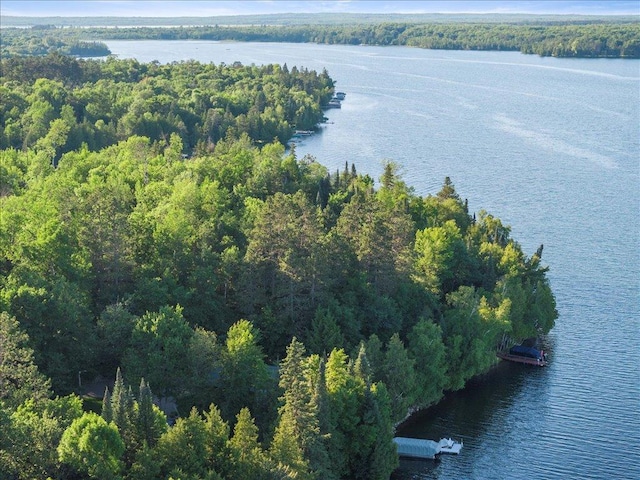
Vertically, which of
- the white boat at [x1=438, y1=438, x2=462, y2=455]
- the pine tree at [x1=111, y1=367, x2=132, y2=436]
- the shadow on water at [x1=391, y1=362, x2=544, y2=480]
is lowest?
the shadow on water at [x1=391, y1=362, x2=544, y2=480]

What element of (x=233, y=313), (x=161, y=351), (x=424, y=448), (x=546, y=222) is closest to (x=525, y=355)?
(x=424, y=448)

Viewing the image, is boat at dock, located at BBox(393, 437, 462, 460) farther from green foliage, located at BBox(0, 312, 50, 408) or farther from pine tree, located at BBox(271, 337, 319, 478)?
green foliage, located at BBox(0, 312, 50, 408)

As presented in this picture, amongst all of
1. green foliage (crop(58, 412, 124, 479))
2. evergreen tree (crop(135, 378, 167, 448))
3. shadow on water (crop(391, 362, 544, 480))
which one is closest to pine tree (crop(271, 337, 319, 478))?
evergreen tree (crop(135, 378, 167, 448))

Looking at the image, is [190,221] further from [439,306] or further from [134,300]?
[439,306]

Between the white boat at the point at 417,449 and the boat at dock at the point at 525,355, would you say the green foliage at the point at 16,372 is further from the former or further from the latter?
the boat at dock at the point at 525,355

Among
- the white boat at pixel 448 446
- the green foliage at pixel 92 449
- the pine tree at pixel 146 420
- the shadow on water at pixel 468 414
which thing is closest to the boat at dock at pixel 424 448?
the white boat at pixel 448 446

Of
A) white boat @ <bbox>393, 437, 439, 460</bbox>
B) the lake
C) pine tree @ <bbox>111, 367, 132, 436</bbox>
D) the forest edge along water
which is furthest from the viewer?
the forest edge along water
